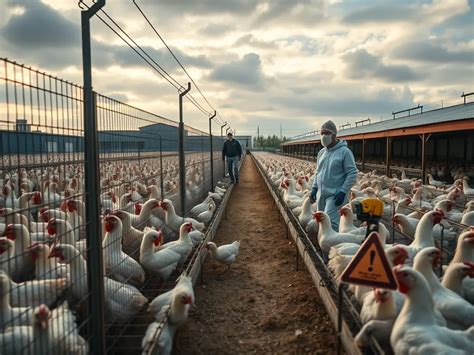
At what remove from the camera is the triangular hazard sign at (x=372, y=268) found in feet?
9.73

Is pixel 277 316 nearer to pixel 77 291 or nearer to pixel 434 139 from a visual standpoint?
pixel 77 291

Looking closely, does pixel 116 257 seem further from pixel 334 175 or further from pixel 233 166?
pixel 233 166

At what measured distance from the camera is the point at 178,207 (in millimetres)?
10250

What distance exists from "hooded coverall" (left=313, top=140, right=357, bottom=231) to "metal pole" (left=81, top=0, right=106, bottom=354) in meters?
4.23

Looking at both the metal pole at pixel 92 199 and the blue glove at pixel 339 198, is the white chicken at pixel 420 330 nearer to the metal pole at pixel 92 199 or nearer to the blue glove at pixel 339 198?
the metal pole at pixel 92 199

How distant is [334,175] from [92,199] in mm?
4404

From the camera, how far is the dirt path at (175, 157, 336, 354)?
4340 mm

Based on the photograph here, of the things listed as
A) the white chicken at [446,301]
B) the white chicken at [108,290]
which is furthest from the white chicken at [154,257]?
the white chicken at [446,301]

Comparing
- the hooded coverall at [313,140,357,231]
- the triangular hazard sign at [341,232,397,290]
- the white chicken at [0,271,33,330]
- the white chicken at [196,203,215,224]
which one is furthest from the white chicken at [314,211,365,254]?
the white chicken at [0,271,33,330]

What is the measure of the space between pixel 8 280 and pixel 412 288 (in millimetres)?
3415

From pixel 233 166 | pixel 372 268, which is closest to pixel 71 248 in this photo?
pixel 372 268

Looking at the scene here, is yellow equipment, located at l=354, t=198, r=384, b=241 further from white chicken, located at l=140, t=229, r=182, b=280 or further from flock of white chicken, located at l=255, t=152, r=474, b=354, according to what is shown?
white chicken, located at l=140, t=229, r=182, b=280

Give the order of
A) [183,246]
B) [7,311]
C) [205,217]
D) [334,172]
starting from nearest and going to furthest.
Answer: [7,311]
[183,246]
[334,172]
[205,217]

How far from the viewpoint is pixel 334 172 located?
659 centimetres
